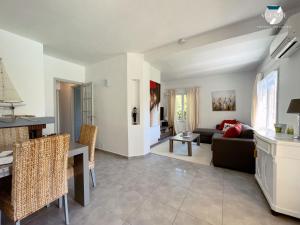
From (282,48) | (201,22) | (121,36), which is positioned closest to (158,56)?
(121,36)

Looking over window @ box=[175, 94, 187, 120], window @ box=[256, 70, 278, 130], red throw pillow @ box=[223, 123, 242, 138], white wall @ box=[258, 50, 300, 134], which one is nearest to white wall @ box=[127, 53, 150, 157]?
red throw pillow @ box=[223, 123, 242, 138]

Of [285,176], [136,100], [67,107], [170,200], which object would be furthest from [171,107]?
[285,176]

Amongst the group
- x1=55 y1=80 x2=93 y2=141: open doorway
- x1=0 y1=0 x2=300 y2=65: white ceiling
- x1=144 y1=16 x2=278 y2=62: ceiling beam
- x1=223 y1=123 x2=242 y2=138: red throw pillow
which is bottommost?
x1=223 y1=123 x2=242 y2=138: red throw pillow

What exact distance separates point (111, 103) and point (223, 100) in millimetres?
4372

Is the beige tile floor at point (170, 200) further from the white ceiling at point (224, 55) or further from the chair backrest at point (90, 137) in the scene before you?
the white ceiling at point (224, 55)

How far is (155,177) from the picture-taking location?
2.47 m

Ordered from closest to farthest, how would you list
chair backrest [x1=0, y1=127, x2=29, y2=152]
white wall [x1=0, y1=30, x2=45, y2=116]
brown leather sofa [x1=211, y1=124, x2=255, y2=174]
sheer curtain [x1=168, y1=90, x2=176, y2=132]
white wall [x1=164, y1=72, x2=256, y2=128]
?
chair backrest [x1=0, y1=127, x2=29, y2=152] → white wall [x1=0, y1=30, x2=45, y2=116] → brown leather sofa [x1=211, y1=124, x2=255, y2=174] → white wall [x1=164, y1=72, x2=256, y2=128] → sheer curtain [x1=168, y1=90, x2=176, y2=132]

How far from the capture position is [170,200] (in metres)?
1.85

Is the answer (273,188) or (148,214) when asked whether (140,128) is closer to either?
(148,214)

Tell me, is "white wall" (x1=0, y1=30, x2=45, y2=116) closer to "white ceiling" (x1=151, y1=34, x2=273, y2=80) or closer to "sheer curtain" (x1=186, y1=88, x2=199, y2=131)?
"white ceiling" (x1=151, y1=34, x2=273, y2=80)

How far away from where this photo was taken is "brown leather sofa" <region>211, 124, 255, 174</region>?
2596 millimetres

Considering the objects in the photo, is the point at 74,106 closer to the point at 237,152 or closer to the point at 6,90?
the point at 6,90

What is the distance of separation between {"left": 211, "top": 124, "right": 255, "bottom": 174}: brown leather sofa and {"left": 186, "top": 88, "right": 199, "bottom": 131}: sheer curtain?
121 inches

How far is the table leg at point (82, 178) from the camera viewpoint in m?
1.73
